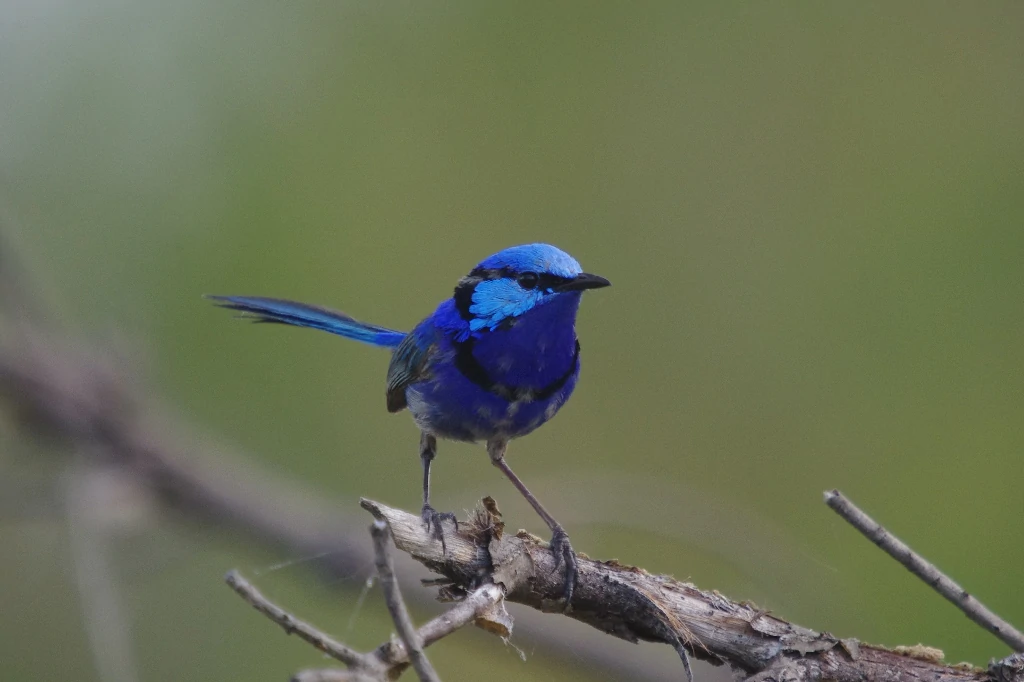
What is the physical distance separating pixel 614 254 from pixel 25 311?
3.58 meters

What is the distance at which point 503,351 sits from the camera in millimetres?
3404

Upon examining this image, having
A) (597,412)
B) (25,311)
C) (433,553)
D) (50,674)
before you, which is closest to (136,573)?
(25,311)

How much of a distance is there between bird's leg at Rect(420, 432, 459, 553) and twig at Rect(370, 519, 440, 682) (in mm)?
919

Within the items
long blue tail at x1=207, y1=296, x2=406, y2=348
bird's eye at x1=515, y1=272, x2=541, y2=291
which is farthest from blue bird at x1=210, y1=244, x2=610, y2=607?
long blue tail at x1=207, y1=296, x2=406, y2=348

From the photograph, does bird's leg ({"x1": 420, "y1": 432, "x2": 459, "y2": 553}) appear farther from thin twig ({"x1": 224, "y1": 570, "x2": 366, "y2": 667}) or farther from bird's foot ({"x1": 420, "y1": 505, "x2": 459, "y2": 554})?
thin twig ({"x1": 224, "y1": 570, "x2": 366, "y2": 667})

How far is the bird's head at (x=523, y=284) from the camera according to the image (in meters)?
3.31

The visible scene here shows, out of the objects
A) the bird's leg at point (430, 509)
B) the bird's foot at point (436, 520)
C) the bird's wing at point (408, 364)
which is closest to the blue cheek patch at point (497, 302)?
the bird's wing at point (408, 364)

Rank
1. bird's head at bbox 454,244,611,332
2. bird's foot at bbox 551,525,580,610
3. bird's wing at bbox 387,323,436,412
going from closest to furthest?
bird's foot at bbox 551,525,580,610 → bird's head at bbox 454,244,611,332 → bird's wing at bbox 387,323,436,412

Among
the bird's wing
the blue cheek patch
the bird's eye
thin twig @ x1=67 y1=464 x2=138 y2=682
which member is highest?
the bird's eye

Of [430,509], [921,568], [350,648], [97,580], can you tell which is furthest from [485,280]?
[350,648]

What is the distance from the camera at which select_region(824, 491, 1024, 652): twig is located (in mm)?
1905

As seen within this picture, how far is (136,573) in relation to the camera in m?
3.75

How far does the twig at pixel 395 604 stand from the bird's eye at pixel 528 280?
6.34 feet

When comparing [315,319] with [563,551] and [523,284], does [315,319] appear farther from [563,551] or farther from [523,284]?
[563,551]
